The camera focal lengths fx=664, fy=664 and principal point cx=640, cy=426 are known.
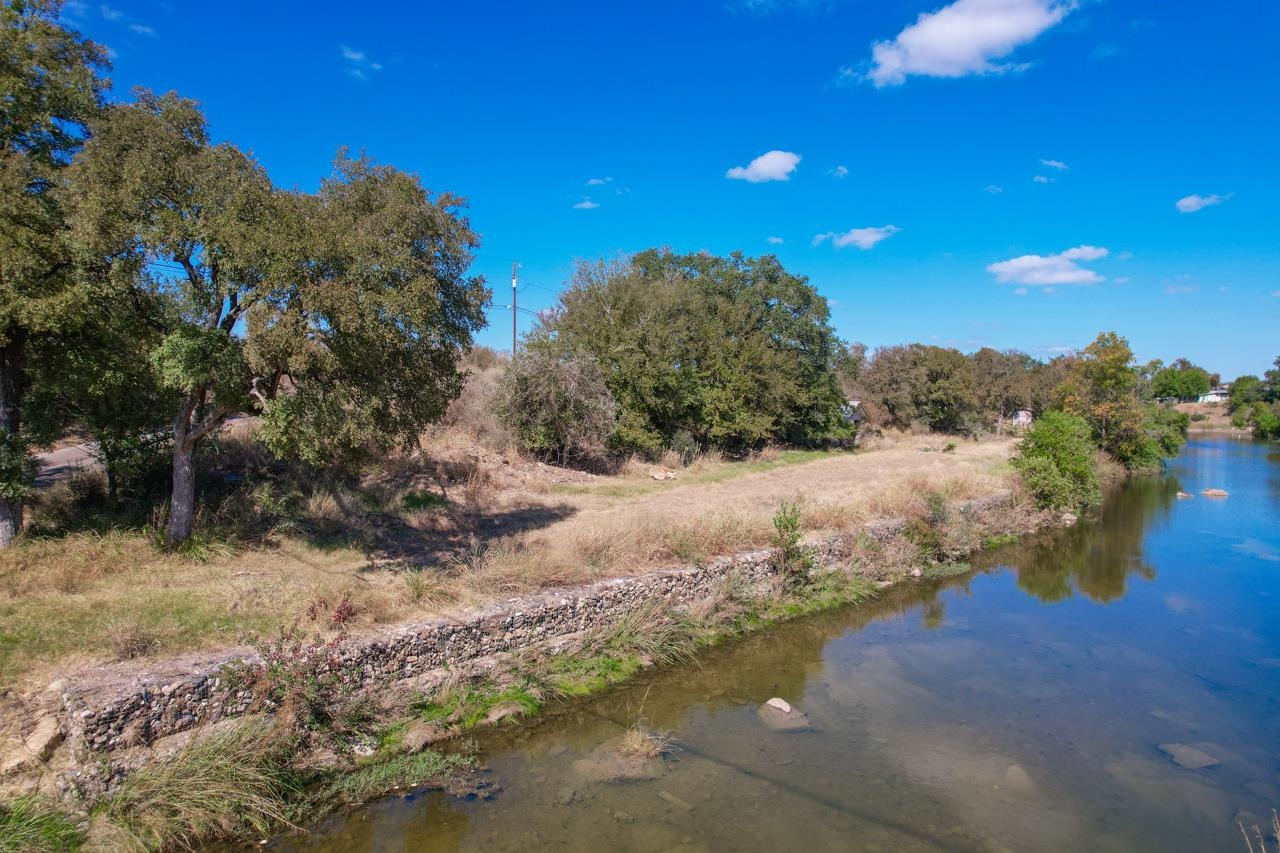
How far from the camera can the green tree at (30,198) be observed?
8.94m

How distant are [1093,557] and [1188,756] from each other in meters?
12.4

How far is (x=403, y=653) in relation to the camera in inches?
345

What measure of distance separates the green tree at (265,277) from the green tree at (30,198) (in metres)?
0.70

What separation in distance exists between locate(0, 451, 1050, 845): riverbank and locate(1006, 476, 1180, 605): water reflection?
6.48 metres


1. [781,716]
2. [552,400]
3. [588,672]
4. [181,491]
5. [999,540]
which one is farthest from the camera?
[552,400]

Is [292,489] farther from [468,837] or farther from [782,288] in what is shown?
[782,288]

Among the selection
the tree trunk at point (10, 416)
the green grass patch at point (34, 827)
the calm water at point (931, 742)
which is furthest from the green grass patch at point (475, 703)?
the tree trunk at point (10, 416)

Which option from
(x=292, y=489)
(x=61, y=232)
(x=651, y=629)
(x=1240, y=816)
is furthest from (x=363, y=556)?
(x=1240, y=816)

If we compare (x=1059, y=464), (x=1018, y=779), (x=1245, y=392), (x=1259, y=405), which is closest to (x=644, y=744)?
(x=1018, y=779)

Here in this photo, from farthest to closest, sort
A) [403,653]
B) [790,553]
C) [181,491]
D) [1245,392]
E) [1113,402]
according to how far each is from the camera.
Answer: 1. [1245,392]
2. [1113,402]
3. [790,553]
4. [181,491]
5. [403,653]

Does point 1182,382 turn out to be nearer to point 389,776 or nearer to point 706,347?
point 706,347

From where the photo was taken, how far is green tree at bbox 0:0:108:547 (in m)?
8.94

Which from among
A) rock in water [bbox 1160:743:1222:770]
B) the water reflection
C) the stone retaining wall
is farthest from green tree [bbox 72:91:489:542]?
the water reflection

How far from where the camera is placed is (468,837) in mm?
6695
